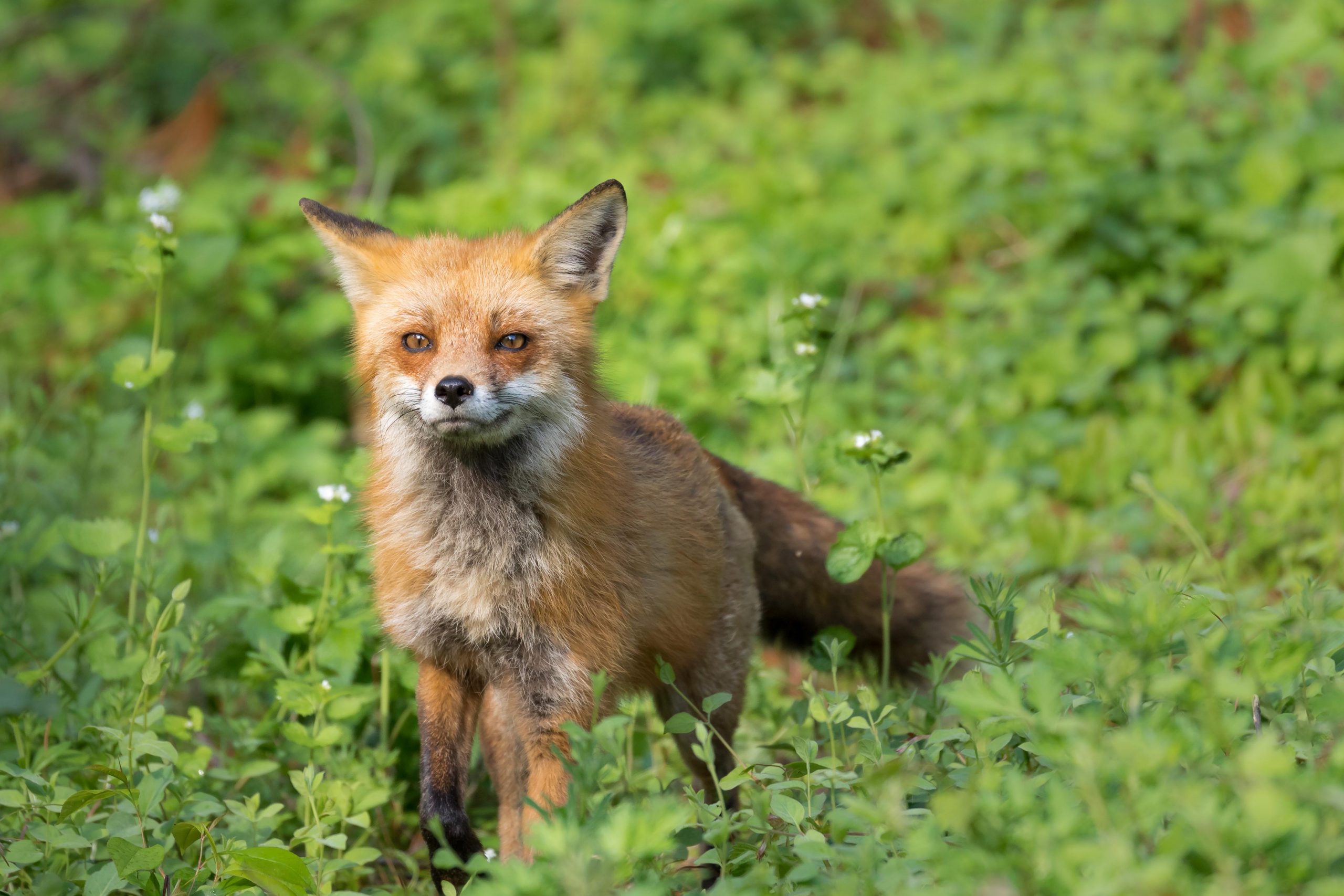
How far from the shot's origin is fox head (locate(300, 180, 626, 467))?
3.17 meters

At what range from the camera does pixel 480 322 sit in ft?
10.7

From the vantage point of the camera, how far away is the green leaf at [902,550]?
359 centimetres

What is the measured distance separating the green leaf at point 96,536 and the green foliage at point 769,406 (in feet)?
0.04

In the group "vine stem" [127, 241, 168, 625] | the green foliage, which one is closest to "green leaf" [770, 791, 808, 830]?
the green foliage

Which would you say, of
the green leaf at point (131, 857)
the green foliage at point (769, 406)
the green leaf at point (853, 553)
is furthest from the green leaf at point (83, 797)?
the green leaf at point (853, 553)

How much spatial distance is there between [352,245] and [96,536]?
1.23m

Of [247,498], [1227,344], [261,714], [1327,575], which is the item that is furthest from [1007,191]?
[261,714]

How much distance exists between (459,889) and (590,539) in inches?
39.6

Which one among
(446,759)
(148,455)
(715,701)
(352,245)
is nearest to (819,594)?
(715,701)

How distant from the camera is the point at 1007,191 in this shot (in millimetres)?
6934

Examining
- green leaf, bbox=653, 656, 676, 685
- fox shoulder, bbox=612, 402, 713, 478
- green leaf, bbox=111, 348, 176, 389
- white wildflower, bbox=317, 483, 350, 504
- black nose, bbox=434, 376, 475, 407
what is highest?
black nose, bbox=434, 376, 475, 407

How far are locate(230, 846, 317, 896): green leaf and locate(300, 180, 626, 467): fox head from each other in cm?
113

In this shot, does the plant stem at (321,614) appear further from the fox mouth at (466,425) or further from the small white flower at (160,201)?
the small white flower at (160,201)

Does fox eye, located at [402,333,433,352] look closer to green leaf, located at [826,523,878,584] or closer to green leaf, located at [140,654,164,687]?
green leaf, located at [140,654,164,687]
